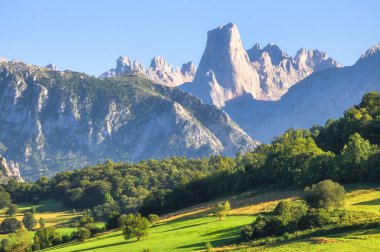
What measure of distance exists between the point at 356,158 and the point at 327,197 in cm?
3106

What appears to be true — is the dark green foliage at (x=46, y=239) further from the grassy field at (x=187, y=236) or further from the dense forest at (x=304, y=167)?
the dense forest at (x=304, y=167)

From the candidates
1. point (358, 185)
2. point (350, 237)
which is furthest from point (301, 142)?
point (350, 237)

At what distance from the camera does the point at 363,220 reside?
59.8 meters

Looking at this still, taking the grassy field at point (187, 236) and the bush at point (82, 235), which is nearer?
the grassy field at point (187, 236)

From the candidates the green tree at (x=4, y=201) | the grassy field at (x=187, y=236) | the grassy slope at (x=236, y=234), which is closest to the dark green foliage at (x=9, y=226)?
the green tree at (x=4, y=201)

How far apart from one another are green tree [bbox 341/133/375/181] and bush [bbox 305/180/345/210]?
27133 millimetres

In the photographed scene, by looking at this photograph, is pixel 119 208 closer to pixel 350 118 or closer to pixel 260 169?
pixel 260 169

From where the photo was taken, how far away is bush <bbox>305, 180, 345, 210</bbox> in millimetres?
71625

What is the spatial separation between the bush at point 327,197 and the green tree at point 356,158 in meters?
Result: 27.1

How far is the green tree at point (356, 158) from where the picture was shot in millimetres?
98438

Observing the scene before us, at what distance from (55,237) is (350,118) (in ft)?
270

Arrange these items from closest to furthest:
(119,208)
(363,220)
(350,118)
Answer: (363,220) → (350,118) → (119,208)

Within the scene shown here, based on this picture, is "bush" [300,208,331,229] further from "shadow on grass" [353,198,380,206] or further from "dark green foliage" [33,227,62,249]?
"dark green foliage" [33,227,62,249]

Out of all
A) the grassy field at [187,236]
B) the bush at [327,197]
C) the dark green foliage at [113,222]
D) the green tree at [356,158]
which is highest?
the green tree at [356,158]
